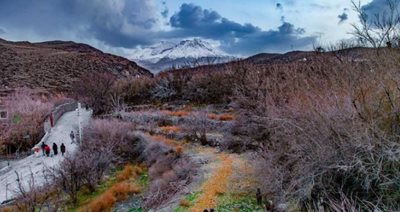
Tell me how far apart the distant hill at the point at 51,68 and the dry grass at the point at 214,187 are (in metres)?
56.4

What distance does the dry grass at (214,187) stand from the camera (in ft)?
44.1

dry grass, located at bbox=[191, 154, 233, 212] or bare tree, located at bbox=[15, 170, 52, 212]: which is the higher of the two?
dry grass, located at bbox=[191, 154, 233, 212]

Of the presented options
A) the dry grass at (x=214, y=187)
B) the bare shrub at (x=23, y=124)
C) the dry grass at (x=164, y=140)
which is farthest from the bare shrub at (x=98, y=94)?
the dry grass at (x=214, y=187)

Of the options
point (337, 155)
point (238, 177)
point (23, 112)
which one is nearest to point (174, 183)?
point (238, 177)

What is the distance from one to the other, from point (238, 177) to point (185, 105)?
27.6 meters

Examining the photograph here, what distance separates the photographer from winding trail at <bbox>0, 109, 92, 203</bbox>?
2335 cm

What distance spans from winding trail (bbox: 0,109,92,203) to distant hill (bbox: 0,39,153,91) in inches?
1395

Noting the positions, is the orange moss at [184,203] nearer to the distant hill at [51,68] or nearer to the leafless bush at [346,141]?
the leafless bush at [346,141]

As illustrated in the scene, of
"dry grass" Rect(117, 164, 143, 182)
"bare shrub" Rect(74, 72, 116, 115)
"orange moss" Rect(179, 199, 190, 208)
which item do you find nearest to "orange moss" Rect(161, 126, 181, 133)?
"dry grass" Rect(117, 164, 143, 182)

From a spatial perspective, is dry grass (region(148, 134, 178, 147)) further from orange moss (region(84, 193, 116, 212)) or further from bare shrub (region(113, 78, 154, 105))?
bare shrub (region(113, 78, 154, 105))

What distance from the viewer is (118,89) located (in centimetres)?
5169

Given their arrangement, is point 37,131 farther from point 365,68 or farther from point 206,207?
point 365,68

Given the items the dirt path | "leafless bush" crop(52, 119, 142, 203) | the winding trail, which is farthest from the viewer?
the winding trail

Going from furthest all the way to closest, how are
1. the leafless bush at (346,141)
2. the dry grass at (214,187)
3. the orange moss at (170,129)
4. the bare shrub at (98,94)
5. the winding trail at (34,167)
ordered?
the bare shrub at (98,94) → the orange moss at (170,129) → the winding trail at (34,167) → the dry grass at (214,187) → the leafless bush at (346,141)
